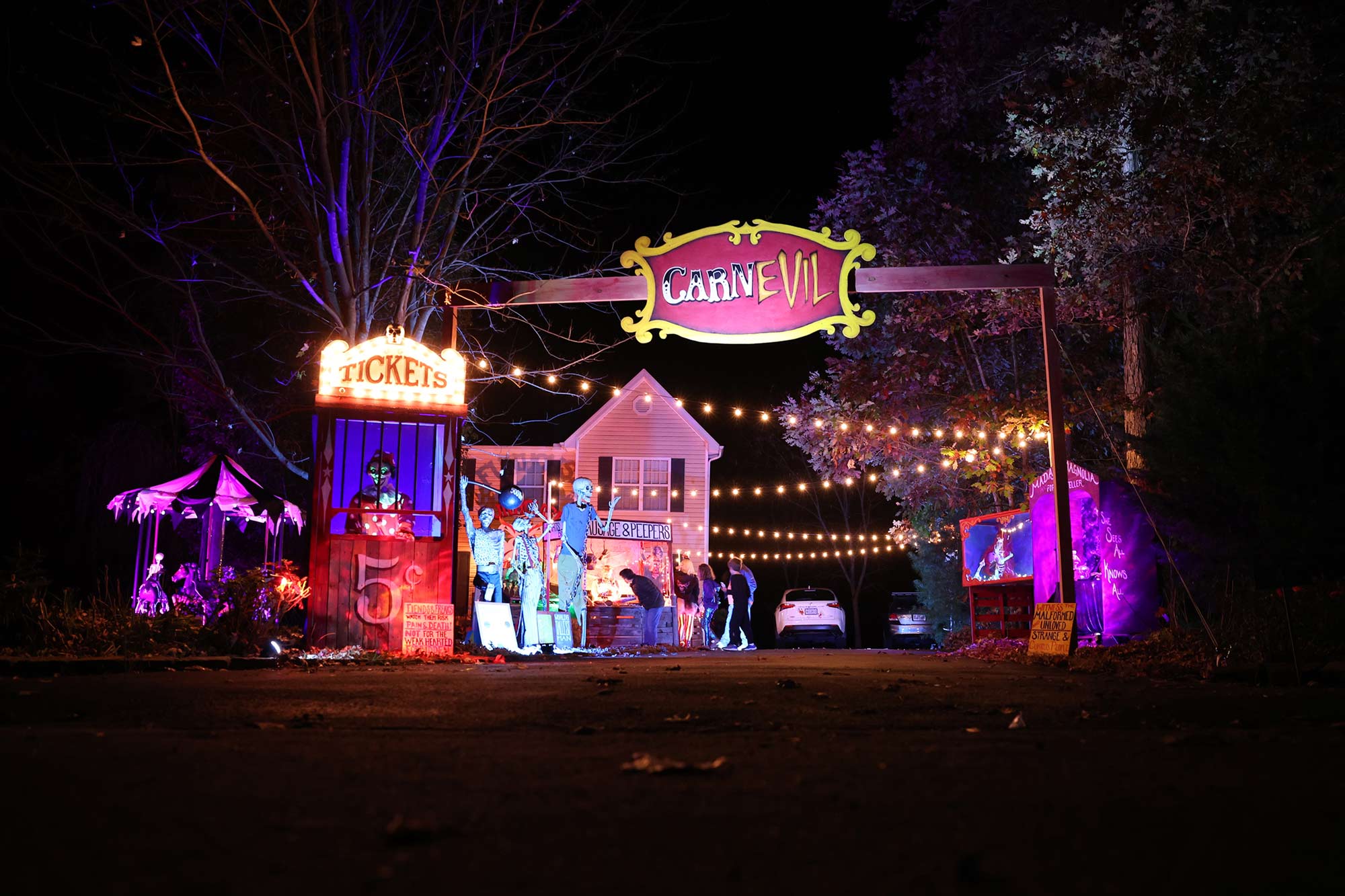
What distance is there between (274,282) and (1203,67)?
49.9ft

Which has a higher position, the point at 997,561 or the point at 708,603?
the point at 997,561

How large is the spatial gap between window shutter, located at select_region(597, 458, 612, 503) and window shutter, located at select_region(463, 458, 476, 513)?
142 inches

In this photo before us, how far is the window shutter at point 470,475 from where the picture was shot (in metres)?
31.1

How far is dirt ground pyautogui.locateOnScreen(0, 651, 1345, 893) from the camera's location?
105 inches

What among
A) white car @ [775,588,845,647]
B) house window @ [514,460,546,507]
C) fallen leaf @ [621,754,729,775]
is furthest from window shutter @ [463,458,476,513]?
fallen leaf @ [621,754,729,775]

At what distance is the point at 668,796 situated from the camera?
3592mm

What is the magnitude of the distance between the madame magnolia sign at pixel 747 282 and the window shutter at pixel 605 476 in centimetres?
1810

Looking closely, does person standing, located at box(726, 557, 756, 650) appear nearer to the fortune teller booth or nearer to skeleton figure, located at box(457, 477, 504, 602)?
the fortune teller booth

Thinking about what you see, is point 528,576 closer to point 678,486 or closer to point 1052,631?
point 1052,631

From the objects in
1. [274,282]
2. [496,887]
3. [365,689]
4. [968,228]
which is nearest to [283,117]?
[274,282]

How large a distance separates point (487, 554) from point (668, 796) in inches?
527

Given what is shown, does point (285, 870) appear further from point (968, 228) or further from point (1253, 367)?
point (968, 228)

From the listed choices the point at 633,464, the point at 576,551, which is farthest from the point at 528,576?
the point at 633,464

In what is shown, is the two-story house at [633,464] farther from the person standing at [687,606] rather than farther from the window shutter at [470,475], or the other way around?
the person standing at [687,606]
